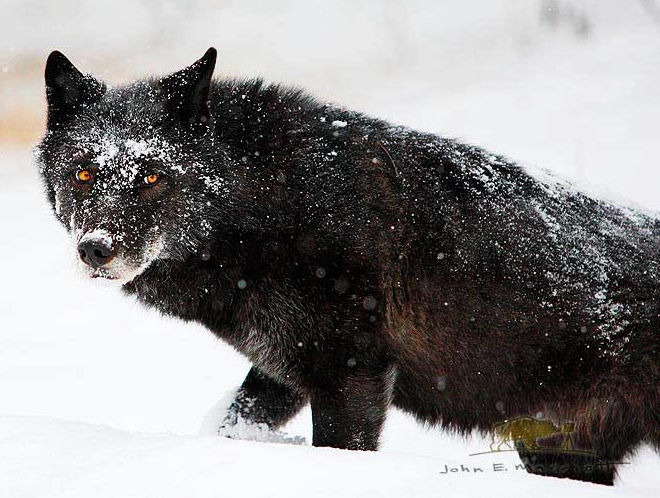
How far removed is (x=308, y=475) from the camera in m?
2.35

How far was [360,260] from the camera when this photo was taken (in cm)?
369

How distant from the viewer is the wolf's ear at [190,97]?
3.73m

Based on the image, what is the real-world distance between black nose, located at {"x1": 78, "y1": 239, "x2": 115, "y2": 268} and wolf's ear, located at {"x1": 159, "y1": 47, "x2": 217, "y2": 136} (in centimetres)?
81

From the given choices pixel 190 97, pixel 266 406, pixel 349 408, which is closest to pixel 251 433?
pixel 266 406

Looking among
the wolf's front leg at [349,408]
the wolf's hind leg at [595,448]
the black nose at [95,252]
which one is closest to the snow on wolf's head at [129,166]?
the black nose at [95,252]

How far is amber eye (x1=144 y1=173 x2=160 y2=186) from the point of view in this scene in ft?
11.8

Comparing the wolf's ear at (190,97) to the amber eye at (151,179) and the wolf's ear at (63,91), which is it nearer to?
the amber eye at (151,179)

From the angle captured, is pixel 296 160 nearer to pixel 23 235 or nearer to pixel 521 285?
pixel 521 285

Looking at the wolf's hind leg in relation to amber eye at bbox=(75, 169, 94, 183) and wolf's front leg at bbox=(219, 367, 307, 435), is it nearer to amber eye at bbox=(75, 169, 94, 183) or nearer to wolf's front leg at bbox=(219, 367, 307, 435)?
wolf's front leg at bbox=(219, 367, 307, 435)

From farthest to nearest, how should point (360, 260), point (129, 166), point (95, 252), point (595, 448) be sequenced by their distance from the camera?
point (595, 448), point (360, 260), point (129, 166), point (95, 252)

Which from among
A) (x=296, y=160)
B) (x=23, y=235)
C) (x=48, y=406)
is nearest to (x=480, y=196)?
(x=296, y=160)

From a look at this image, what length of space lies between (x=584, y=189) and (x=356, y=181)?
140 centimetres

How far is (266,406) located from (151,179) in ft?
5.12

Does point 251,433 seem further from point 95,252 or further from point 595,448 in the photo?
point 595,448
